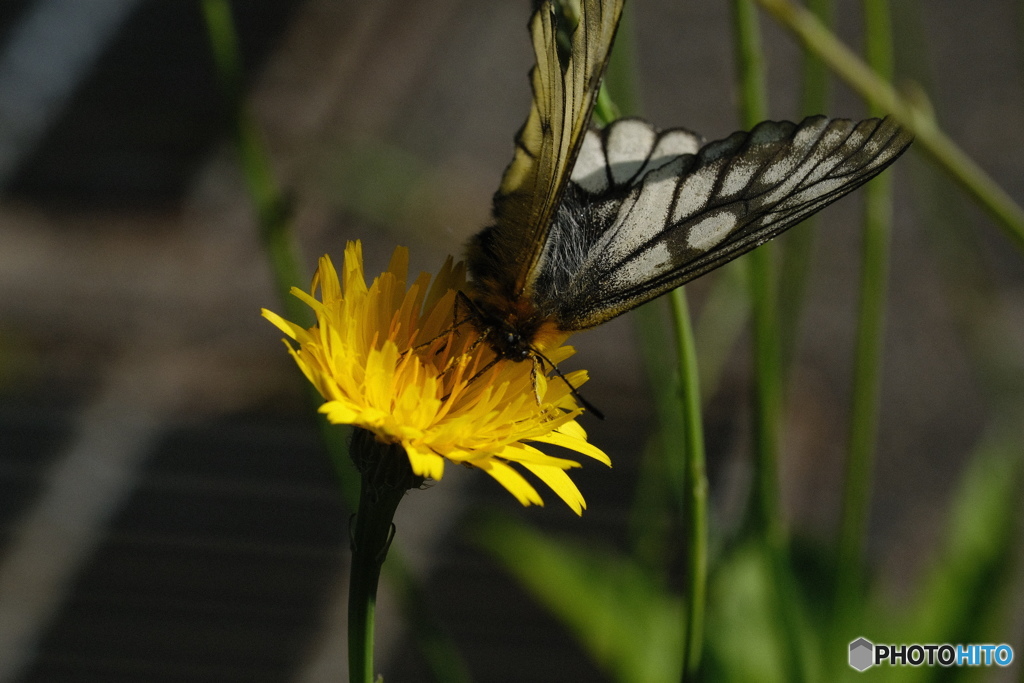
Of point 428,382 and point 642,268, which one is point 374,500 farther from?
point 642,268

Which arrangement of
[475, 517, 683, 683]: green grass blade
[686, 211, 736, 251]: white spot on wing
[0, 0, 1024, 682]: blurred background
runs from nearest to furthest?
1. [686, 211, 736, 251]: white spot on wing
2. [475, 517, 683, 683]: green grass blade
3. [0, 0, 1024, 682]: blurred background

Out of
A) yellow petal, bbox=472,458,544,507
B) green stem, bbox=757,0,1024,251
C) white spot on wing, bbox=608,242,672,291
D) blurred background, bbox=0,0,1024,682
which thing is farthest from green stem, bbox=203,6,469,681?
blurred background, bbox=0,0,1024,682

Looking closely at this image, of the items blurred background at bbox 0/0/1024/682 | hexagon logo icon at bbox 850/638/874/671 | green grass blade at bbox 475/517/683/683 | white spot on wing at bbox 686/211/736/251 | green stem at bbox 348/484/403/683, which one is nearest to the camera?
green stem at bbox 348/484/403/683

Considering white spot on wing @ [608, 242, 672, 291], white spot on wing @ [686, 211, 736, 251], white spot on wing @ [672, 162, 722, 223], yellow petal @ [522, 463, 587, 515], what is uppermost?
white spot on wing @ [672, 162, 722, 223]

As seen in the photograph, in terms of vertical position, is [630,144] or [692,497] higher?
[630,144]

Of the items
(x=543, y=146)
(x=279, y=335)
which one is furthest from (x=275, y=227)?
(x=279, y=335)

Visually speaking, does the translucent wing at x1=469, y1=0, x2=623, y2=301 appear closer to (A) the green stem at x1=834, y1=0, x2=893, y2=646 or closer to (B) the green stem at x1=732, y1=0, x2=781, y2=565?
(B) the green stem at x1=732, y1=0, x2=781, y2=565

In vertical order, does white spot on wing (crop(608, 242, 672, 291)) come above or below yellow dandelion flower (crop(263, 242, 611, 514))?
above

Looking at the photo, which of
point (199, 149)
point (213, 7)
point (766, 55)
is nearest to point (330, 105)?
point (199, 149)
